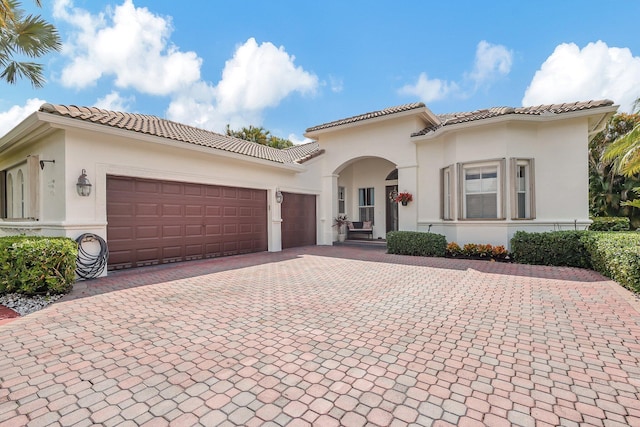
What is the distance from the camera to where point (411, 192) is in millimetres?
11938

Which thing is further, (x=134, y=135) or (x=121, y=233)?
(x=121, y=233)

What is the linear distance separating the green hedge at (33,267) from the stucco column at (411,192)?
10.5m

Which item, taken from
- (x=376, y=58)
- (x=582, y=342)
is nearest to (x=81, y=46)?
(x=376, y=58)

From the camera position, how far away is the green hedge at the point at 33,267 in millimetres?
5348

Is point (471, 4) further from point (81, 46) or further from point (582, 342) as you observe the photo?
point (81, 46)

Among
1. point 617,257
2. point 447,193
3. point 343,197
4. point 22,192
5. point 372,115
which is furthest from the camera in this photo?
point 343,197

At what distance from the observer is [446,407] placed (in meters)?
2.37

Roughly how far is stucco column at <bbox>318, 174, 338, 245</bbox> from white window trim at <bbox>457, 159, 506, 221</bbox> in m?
5.70

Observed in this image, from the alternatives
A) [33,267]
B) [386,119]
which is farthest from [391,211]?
[33,267]

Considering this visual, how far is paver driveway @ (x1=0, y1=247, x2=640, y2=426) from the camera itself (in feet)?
7.70

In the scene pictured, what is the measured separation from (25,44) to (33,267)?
7.35 metres

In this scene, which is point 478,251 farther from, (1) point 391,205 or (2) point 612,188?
(2) point 612,188

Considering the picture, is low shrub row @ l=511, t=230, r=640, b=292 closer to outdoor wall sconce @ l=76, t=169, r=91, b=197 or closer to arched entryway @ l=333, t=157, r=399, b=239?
arched entryway @ l=333, t=157, r=399, b=239

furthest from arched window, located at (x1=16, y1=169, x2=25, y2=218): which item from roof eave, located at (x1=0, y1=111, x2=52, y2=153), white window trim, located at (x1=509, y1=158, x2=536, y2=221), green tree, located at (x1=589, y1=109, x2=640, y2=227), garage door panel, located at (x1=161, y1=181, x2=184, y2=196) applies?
green tree, located at (x1=589, y1=109, x2=640, y2=227)
